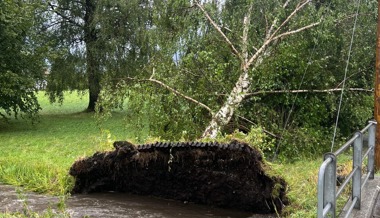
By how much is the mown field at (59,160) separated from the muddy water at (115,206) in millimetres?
480

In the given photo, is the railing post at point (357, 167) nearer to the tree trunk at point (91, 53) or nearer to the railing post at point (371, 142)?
the railing post at point (371, 142)

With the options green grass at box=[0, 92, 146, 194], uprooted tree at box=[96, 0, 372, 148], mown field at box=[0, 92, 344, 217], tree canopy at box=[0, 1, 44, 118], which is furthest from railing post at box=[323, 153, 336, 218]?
tree canopy at box=[0, 1, 44, 118]

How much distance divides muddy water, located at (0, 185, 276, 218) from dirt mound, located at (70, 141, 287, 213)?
21 cm

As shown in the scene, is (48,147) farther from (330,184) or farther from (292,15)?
(330,184)

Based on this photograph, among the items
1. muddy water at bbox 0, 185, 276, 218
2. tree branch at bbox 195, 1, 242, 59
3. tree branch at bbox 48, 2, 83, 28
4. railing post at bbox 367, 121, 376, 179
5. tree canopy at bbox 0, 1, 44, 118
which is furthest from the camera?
tree branch at bbox 48, 2, 83, 28

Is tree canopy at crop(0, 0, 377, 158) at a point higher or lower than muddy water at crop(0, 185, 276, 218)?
higher

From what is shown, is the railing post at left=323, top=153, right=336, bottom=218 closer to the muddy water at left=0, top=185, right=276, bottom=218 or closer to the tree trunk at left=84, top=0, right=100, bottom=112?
the muddy water at left=0, top=185, right=276, bottom=218

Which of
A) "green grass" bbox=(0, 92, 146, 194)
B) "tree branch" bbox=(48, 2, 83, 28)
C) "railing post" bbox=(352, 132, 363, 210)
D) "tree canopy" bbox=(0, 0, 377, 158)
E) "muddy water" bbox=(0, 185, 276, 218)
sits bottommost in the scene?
"muddy water" bbox=(0, 185, 276, 218)

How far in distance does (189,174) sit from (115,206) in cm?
127

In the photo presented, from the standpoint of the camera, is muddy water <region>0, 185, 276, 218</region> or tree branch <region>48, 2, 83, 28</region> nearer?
muddy water <region>0, 185, 276, 218</region>

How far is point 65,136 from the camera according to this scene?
16.1 meters

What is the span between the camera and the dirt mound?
7543mm

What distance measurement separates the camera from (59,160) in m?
10.9

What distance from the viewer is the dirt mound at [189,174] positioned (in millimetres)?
7543
